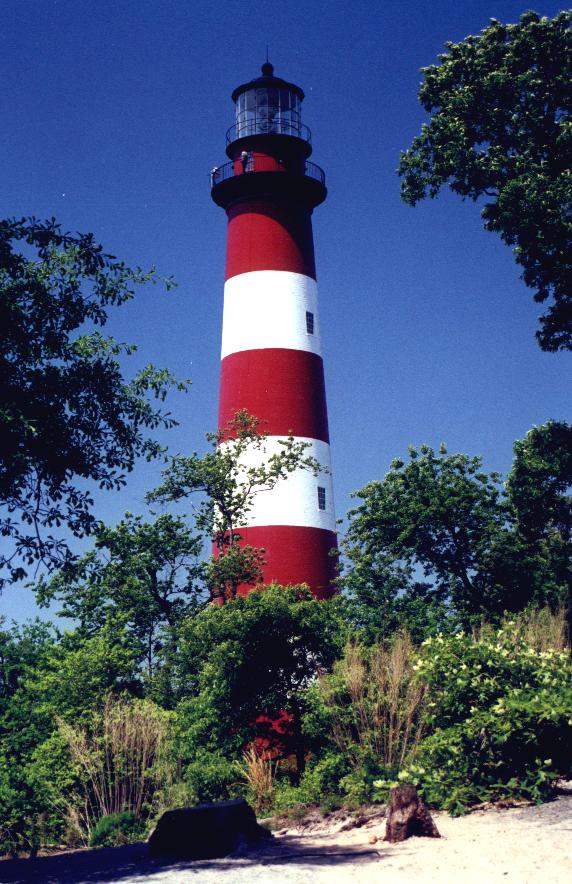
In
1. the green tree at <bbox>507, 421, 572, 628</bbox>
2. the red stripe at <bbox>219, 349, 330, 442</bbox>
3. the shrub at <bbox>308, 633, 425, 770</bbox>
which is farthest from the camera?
the red stripe at <bbox>219, 349, 330, 442</bbox>

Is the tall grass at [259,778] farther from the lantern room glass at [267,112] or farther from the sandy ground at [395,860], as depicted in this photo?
the lantern room glass at [267,112]

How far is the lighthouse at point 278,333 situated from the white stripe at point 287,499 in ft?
0.10

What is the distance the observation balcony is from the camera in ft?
106

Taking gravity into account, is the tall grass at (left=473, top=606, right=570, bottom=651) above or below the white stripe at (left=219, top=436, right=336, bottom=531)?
below

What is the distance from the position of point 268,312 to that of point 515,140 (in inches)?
429

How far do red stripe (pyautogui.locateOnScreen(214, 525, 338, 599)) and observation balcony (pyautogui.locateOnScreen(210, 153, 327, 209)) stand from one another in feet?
39.0

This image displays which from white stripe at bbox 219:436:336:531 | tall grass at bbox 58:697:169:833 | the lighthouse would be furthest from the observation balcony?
→ tall grass at bbox 58:697:169:833

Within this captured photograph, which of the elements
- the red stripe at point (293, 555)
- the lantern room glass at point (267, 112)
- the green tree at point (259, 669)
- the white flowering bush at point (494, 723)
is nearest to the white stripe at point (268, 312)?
the red stripe at point (293, 555)

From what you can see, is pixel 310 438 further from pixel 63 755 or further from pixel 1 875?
pixel 1 875

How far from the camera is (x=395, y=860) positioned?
11352mm

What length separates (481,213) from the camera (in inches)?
872

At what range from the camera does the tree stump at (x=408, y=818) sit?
12.4 meters

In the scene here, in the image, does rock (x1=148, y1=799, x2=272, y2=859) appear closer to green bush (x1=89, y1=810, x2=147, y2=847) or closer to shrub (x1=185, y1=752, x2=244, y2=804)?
shrub (x1=185, y1=752, x2=244, y2=804)

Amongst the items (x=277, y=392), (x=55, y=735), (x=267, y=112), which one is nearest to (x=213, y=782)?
(x=55, y=735)
